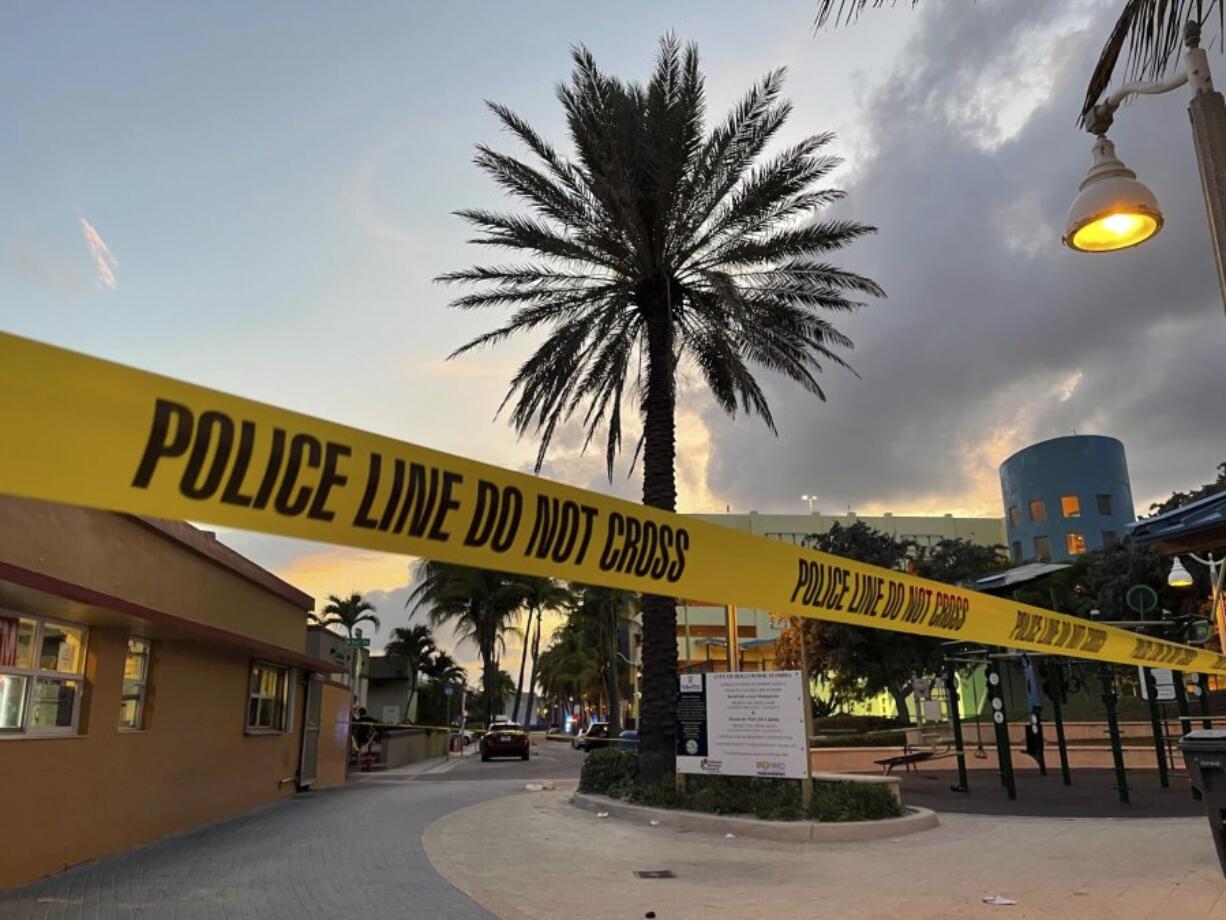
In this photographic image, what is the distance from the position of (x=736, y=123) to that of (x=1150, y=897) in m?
13.2

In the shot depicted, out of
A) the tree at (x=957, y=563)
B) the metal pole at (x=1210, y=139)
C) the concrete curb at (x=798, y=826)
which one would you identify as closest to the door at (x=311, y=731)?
the concrete curb at (x=798, y=826)

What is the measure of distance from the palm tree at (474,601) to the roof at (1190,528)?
39618 millimetres

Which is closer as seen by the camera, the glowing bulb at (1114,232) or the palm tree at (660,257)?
the glowing bulb at (1114,232)

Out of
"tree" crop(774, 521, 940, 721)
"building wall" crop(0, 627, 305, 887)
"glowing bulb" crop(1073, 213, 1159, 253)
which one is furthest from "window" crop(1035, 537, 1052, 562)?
"glowing bulb" crop(1073, 213, 1159, 253)

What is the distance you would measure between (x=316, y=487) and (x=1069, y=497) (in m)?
73.7

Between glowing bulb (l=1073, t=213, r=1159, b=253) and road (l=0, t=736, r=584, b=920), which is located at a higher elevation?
glowing bulb (l=1073, t=213, r=1159, b=253)

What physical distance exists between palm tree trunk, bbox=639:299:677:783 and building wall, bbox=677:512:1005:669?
54.8m

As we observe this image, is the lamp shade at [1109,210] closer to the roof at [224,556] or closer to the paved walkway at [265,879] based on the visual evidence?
the paved walkway at [265,879]

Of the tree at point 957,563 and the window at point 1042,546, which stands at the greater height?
the window at point 1042,546

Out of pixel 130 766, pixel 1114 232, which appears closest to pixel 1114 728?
pixel 1114 232

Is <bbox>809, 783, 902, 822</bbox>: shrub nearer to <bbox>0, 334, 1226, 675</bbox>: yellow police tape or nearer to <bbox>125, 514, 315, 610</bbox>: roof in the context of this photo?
<bbox>0, 334, 1226, 675</bbox>: yellow police tape

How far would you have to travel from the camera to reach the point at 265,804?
52.9 feet

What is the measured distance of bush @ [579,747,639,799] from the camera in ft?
51.1

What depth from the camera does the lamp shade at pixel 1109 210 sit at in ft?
16.1
